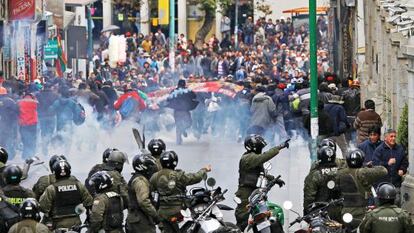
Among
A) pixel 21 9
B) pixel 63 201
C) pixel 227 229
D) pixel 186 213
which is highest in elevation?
pixel 21 9

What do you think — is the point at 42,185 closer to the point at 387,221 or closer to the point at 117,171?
the point at 117,171

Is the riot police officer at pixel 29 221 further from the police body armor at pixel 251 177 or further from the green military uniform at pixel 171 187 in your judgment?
the police body armor at pixel 251 177

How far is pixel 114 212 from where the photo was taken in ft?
69.7

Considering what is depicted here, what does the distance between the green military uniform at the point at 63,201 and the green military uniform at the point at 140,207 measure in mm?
836

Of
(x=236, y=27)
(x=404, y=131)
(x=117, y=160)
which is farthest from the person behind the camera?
(x=236, y=27)

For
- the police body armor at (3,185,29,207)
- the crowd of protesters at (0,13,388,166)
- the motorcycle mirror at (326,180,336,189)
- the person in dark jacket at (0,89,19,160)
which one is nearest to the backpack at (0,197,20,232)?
the police body armor at (3,185,29,207)

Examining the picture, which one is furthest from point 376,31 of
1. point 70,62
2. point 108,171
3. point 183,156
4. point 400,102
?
point 70,62

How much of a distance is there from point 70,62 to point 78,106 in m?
25.4

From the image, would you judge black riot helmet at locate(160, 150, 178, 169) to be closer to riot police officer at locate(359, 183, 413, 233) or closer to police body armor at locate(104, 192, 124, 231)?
police body armor at locate(104, 192, 124, 231)

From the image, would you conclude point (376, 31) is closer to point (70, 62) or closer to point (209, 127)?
point (209, 127)

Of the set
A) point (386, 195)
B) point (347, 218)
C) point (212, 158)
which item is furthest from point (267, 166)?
point (212, 158)

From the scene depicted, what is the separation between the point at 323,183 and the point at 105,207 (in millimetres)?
2906

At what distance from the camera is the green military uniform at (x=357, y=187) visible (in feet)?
70.5

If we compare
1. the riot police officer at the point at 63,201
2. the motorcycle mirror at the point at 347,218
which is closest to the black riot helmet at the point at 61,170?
the riot police officer at the point at 63,201
